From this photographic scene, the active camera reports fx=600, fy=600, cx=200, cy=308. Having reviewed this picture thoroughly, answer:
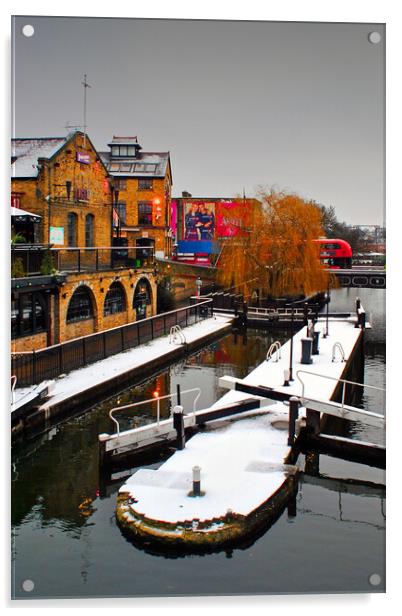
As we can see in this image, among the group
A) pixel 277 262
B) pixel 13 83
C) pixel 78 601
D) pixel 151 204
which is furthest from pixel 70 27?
pixel 151 204

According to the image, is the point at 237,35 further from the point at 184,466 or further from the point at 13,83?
the point at 184,466

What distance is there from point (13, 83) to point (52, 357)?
337 inches

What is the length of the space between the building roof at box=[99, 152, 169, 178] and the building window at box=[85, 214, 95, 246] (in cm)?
1363

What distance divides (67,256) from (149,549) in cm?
1377

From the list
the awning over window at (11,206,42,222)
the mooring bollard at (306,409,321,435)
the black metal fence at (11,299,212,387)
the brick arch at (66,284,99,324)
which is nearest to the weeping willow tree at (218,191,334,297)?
the black metal fence at (11,299,212,387)

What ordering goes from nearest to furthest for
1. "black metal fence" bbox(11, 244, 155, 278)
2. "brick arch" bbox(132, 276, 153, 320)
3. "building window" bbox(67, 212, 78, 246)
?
"black metal fence" bbox(11, 244, 155, 278)
"building window" bbox(67, 212, 78, 246)
"brick arch" bbox(132, 276, 153, 320)

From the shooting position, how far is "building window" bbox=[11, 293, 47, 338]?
49.3 ft

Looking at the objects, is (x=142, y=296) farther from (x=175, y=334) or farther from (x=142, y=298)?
(x=175, y=334)

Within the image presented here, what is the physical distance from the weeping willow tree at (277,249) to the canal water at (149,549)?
745 inches

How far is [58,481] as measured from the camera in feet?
33.3

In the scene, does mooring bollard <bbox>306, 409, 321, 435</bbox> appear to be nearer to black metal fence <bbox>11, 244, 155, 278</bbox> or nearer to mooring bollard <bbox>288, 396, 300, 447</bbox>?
mooring bollard <bbox>288, 396, 300, 447</bbox>

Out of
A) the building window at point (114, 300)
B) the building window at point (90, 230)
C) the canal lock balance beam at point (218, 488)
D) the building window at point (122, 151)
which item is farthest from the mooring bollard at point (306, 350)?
the building window at point (122, 151)

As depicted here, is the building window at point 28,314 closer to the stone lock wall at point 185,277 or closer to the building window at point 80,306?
the building window at point 80,306

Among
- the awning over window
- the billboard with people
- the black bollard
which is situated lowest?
the black bollard
